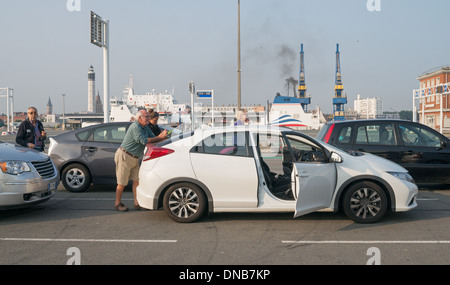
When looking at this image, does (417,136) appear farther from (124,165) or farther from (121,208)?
(121,208)

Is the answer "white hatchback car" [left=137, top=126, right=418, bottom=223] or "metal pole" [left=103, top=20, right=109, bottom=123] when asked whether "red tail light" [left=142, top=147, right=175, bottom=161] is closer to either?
"white hatchback car" [left=137, top=126, right=418, bottom=223]

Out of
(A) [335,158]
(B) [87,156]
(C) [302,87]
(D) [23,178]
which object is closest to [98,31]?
(B) [87,156]

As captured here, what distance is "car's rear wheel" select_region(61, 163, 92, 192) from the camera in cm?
892

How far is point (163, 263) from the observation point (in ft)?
14.2

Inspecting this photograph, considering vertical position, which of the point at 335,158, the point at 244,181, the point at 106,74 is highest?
the point at 106,74

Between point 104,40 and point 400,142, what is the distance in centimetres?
1081

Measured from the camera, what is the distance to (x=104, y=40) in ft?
49.1

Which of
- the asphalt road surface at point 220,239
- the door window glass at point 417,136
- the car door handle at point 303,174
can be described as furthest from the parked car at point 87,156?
the door window glass at point 417,136

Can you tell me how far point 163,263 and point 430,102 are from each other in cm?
6922

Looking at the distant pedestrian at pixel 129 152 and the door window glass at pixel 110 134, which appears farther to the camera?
the door window glass at pixel 110 134

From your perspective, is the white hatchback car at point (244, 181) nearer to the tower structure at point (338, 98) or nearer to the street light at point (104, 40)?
the street light at point (104, 40)

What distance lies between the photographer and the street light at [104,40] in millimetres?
14469

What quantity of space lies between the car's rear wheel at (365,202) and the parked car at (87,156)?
4.35 m
